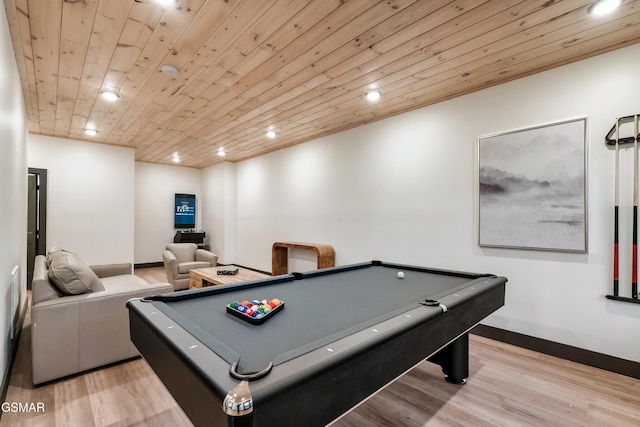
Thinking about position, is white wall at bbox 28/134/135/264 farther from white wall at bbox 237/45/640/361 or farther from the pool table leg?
the pool table leg

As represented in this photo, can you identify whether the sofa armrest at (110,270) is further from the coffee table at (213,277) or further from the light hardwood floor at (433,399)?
the light hardwood floor at (433,399)

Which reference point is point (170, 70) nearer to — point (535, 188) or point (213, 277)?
point (213, 277)

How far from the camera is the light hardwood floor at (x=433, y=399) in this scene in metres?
1.80

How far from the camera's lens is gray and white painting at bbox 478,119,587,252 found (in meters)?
2.48

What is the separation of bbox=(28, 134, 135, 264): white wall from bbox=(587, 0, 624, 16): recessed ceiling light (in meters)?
6.50

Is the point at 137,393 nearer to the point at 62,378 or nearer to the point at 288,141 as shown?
the point at 62,378

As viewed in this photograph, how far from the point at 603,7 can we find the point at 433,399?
2771 mm

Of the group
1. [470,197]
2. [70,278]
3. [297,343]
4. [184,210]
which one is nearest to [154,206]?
[184,210]

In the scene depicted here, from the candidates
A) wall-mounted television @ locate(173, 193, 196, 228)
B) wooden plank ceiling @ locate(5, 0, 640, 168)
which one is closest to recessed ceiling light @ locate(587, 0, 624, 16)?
wooden plank ceiling @ locate(5, 0, 640, 168)

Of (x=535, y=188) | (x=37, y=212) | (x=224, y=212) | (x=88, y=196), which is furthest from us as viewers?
(x=224, y=212)

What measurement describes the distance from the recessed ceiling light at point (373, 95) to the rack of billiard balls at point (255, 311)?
2.45 meters

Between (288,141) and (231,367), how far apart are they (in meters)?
4.64

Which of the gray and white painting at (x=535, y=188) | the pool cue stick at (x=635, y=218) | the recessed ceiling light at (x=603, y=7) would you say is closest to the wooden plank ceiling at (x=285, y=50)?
the recessed ceiling light at (x=603, y=7)

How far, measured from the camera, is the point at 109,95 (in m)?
3.13
